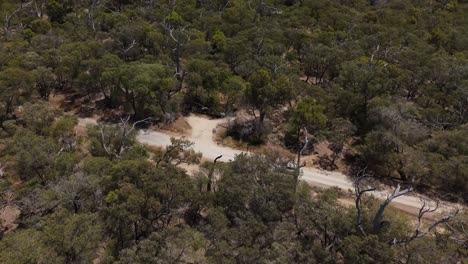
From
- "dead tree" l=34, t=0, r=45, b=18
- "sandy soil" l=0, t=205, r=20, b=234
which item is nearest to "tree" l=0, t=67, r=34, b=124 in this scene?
"sandy soil" l=0, t=205, r=20, b=234

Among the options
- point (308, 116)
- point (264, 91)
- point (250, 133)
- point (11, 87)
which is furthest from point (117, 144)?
point (308, 116)

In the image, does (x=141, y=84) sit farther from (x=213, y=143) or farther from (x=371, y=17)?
(x=371, y=17)

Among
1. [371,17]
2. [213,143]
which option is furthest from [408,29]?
[213,143]

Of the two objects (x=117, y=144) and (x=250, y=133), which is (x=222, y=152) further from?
(x=117, y=144)

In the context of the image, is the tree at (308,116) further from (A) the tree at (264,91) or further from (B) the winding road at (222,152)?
(B) the winding road at (222,152)

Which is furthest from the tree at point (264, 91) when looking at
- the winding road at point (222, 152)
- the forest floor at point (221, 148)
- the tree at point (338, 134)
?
the tree at point (338, 134)
